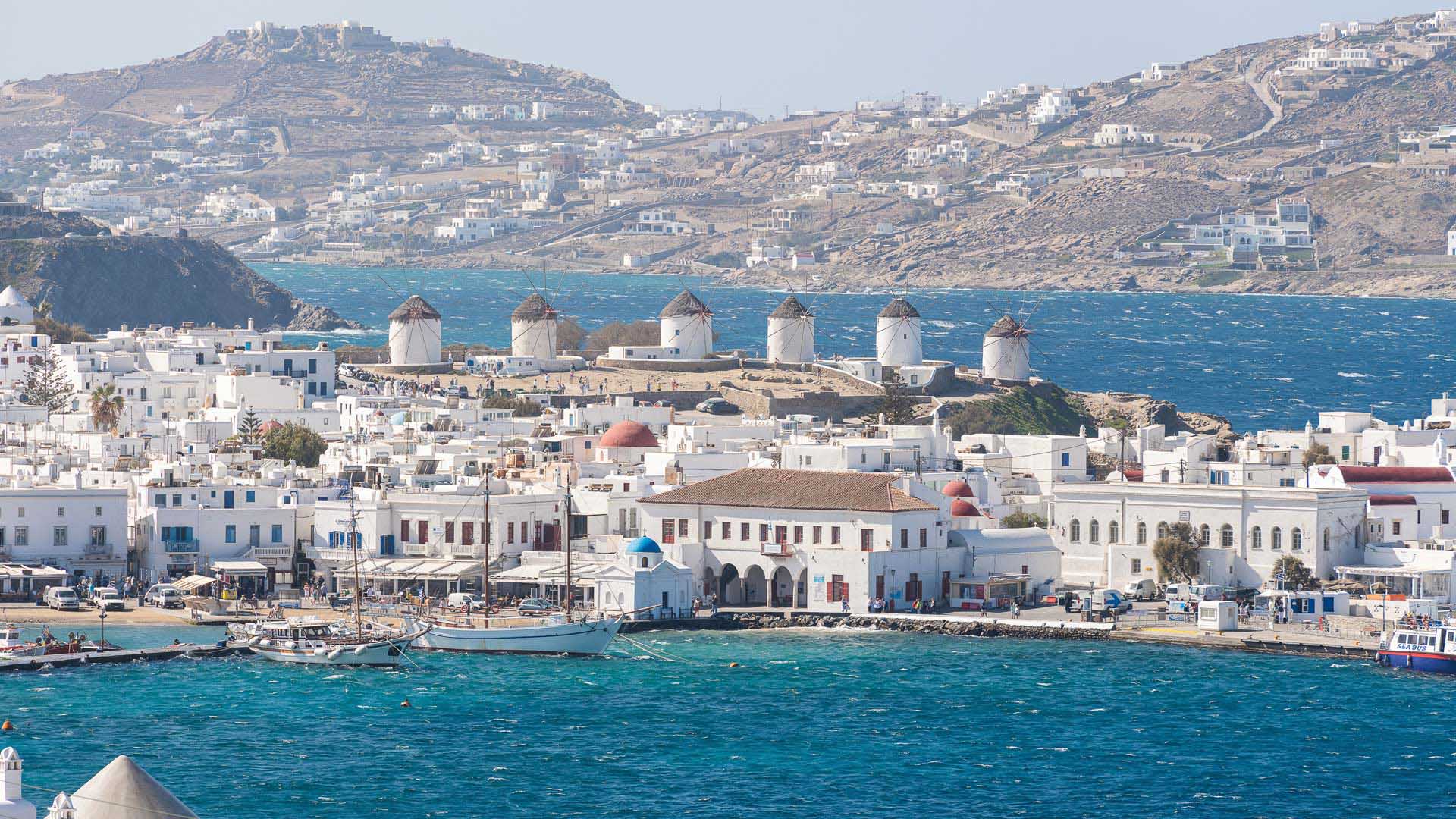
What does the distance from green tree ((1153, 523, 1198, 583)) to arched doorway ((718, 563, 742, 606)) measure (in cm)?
952

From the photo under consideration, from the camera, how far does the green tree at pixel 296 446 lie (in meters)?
79.3

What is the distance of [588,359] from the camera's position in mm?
120812

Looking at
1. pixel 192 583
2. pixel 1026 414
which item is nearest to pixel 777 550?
pixel 192 583

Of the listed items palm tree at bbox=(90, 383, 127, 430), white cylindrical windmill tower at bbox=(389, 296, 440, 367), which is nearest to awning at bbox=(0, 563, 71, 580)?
palm tree at bbox=(90, 383, 127, 430)

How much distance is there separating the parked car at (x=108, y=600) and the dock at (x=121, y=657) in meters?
4.64

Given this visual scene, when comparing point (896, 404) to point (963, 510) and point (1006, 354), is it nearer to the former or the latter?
point (1006, 354)

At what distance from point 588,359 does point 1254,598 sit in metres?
62.0

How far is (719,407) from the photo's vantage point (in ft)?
339

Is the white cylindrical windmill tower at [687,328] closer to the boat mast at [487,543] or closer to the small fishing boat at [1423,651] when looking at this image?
the boat mast at [487,543]

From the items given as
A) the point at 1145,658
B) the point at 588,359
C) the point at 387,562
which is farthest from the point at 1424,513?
the point at 588,359

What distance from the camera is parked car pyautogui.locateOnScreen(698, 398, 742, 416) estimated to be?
10275 cm

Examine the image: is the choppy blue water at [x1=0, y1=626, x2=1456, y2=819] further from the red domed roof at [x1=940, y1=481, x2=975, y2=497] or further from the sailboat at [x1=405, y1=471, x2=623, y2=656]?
the red domed roof at [x1=940, y1=481, x2=975, y2=497]

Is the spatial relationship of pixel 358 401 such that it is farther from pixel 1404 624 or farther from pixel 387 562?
pixel 1404 624

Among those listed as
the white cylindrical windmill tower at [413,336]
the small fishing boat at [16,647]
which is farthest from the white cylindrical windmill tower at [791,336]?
the small fishing boat at [16,647]
